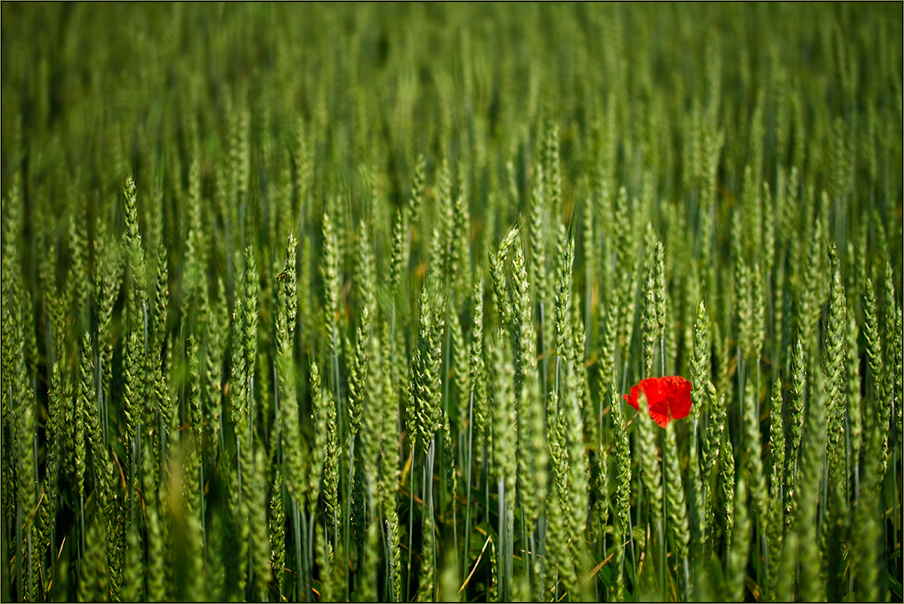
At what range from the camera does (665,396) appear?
113cm

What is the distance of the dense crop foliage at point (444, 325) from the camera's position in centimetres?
91

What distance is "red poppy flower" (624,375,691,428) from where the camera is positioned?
112 centimetres

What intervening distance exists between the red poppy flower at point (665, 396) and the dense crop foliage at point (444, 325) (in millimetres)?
40

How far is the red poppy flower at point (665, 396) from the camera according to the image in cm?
112

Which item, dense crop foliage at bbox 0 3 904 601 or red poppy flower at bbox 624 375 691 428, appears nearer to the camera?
dense crop foliage at bbox 0 3 904 601

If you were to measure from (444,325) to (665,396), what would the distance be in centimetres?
47

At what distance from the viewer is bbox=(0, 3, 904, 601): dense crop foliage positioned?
0.91 m

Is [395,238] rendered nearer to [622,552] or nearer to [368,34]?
[622,552]

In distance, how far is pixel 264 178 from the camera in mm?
1744

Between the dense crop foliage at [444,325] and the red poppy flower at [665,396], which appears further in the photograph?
the red poppy flower at [665,396]

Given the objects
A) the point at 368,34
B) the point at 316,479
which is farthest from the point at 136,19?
the point at 316,479

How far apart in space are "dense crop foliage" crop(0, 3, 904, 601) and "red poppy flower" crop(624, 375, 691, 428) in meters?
0.04

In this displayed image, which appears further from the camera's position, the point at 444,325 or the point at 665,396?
the point at 444,325

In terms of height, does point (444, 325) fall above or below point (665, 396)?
above
